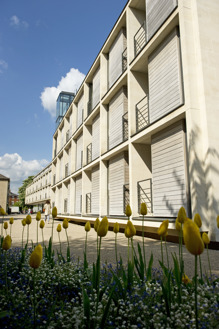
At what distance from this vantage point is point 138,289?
2.27 metres

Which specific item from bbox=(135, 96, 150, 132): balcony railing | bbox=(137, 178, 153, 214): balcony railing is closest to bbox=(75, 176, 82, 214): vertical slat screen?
bbox=(137, 178, 153, 214): balcony railing

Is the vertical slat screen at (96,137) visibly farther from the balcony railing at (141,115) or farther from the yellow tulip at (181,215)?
the yellow tulip at (181,215)

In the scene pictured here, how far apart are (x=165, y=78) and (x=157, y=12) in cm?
315

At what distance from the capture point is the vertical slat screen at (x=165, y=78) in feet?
25.6

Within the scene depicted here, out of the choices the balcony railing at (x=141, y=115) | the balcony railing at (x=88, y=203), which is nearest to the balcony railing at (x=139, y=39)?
the balcony railing at (x=141, y=115)

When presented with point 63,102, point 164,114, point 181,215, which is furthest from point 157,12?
point 63,102

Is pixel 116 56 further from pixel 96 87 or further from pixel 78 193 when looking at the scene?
pixel 78 193

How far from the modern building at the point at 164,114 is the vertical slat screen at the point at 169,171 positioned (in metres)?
0.03

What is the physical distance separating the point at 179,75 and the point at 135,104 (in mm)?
3068

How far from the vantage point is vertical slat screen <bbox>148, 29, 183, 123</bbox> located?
780 cm

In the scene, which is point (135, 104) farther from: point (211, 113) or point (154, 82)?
point (211, 113)

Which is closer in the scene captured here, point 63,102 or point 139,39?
point 139,39

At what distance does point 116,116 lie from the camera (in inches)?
507

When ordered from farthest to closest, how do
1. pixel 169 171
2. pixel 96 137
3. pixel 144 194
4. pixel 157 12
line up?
1. pixel 96 137
2. pixel 144 194
3. pixel 157 12
4. pixel 169 171
